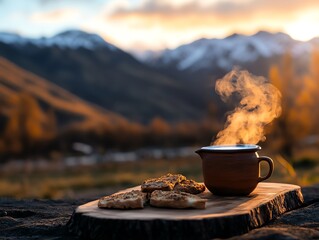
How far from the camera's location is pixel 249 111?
14.9ft

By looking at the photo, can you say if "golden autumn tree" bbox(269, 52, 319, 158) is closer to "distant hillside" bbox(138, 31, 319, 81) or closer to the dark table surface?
the dark table surface

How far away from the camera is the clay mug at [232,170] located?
12.0 ft

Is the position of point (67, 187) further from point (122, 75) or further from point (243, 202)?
point (122, 75)

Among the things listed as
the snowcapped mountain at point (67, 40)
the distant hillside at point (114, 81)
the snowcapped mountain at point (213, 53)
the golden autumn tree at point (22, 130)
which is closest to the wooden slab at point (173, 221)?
the golden autumn tree at point (22, 130)

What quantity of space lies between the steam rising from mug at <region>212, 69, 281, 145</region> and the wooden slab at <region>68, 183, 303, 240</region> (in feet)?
3.57

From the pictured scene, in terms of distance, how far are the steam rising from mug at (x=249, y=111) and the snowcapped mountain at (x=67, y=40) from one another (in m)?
124

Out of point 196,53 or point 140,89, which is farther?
point 196,53

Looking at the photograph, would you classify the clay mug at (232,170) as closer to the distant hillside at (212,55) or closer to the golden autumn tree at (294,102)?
the golden autumn tree at (294,102)

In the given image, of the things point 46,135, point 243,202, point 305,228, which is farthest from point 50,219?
point 46,135

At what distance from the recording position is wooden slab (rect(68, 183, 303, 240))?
9.64 ft

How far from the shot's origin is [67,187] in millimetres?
16203

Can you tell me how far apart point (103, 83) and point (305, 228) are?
9507 cm

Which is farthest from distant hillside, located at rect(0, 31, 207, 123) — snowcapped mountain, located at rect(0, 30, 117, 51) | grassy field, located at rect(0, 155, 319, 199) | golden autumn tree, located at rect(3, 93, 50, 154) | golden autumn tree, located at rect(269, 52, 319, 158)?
grassy field, located at rect(0, 155, 319, 199)

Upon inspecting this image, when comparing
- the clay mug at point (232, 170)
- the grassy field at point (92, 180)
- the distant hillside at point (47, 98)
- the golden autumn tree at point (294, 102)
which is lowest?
the clay mug at point (232, 170)
